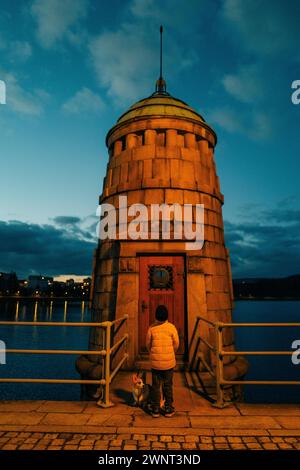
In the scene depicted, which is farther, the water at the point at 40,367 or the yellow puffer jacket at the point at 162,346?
the water at the point at 40,367

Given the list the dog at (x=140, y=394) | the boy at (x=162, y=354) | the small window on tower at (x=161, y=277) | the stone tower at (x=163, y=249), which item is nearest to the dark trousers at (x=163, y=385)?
the boy at (x=162, y=354)

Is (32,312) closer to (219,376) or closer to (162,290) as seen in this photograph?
(162,290)

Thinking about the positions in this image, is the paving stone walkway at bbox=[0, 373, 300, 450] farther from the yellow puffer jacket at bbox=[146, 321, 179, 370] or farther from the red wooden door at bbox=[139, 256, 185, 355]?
the red wooden door at bbox=[139, 256, 185, 355]

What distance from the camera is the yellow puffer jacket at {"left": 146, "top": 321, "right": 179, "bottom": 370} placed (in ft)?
14.5

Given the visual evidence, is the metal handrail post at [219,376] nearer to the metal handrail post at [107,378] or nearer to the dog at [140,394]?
the dog at [140,394]

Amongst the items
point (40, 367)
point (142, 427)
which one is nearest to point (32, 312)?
point (40, 367)

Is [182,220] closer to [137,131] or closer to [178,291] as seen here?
[178,291]

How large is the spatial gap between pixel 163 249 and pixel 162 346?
10.3 feet

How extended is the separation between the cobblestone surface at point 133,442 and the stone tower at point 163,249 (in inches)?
124

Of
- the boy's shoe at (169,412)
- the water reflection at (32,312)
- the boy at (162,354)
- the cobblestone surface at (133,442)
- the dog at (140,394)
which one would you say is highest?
the boy at (162,354)

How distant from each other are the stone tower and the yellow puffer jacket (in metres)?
2.50

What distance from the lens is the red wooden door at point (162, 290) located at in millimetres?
7164

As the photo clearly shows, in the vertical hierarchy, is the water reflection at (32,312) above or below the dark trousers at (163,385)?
below

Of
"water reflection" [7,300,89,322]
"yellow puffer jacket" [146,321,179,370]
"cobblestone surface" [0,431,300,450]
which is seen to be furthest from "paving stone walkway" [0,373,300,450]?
"water reflection" [7,300,89,322]
